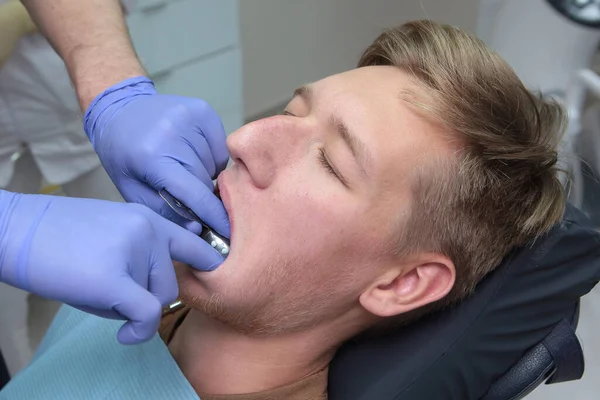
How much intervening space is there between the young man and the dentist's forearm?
0.39 m

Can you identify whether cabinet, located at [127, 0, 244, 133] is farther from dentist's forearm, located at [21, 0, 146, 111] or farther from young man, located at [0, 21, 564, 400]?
young man, located at [0, 21, 564, 400]

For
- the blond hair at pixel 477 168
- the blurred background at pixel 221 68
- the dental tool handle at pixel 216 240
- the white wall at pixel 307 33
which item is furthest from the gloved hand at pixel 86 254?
the white wall at pixel 307 33

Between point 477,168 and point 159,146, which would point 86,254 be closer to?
point 159,146

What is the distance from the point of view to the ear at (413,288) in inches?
39.9

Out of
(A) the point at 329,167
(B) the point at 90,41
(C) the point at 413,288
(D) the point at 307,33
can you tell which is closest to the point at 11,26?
(B) the point at 90,41

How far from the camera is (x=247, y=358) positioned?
3.47 feet

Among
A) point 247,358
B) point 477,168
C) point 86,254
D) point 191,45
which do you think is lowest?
point 247,358

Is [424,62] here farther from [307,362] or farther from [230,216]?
[307,362]

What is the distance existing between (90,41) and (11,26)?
45 cm

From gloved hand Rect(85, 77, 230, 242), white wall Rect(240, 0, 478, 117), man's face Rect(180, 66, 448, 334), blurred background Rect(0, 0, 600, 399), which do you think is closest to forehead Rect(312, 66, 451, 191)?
man's face Rect(180, 66, 448, 334)

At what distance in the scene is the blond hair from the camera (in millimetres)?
989

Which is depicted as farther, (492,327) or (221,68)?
(221,68)

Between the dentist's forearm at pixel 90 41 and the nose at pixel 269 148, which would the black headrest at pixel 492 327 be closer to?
the nose at pixel 269 148

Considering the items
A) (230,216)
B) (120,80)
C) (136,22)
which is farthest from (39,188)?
(230,216)
